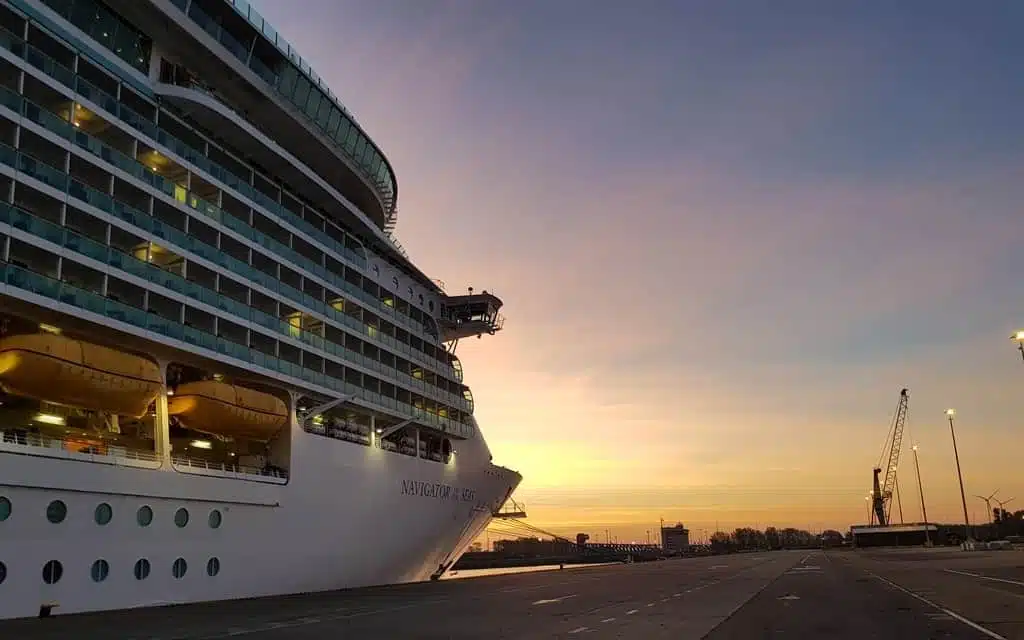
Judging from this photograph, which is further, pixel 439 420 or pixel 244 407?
pixel 439 420

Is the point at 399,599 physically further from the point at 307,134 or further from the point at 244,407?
the point at 307,134

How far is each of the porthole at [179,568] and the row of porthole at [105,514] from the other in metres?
1.33

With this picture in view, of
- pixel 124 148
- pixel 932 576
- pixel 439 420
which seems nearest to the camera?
pixel 124 148

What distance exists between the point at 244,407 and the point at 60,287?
32.1ft

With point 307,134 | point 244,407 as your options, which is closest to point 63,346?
point 244,407

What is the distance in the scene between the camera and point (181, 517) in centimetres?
2948

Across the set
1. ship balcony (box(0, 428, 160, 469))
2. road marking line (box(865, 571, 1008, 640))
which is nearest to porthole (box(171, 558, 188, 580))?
ship balcony (box(0, 428, 160, 469))

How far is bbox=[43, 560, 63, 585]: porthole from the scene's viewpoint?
24.0 metres

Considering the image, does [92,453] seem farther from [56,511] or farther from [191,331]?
[191,331]

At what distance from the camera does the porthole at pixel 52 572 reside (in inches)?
946

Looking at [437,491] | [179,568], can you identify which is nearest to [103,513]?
[179,568]

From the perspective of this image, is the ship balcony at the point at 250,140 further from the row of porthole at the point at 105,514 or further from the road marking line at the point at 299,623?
the road marking line at the point at 299,623

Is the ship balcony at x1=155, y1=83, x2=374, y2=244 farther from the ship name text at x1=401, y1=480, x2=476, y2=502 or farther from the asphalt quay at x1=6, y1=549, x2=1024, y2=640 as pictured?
the asphalt quay at x1=6, y1=549, x2=1024, y2=640

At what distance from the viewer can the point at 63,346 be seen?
2562 centimetres
